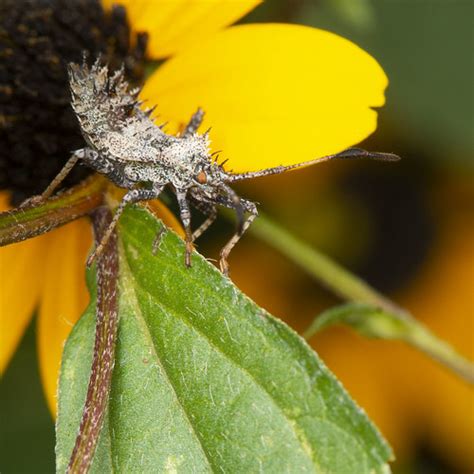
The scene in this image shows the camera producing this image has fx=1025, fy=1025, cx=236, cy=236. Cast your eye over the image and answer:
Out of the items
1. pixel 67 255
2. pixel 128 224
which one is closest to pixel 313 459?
pixel 128 224

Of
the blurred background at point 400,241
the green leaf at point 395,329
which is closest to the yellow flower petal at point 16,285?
the green leaf at point 395,329

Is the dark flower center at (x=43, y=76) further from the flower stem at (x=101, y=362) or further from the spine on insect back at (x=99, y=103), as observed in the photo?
the flower stem at (x=101, y=362)

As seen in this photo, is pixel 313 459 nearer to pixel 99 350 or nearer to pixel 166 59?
pixel 99 350

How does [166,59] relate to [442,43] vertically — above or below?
below

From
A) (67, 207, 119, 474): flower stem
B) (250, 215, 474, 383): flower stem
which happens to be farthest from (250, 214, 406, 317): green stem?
(67, 207, 119, 474): flower stem

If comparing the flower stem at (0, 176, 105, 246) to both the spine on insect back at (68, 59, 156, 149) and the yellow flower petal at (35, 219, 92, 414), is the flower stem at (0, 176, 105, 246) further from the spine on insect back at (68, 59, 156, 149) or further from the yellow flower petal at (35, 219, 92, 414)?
the yellow flower petal at (35, 219, 92, 414)

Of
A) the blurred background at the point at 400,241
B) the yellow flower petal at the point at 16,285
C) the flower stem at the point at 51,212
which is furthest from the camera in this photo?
the blurred background at the point at 400,241

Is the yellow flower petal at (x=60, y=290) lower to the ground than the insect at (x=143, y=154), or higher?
lower
